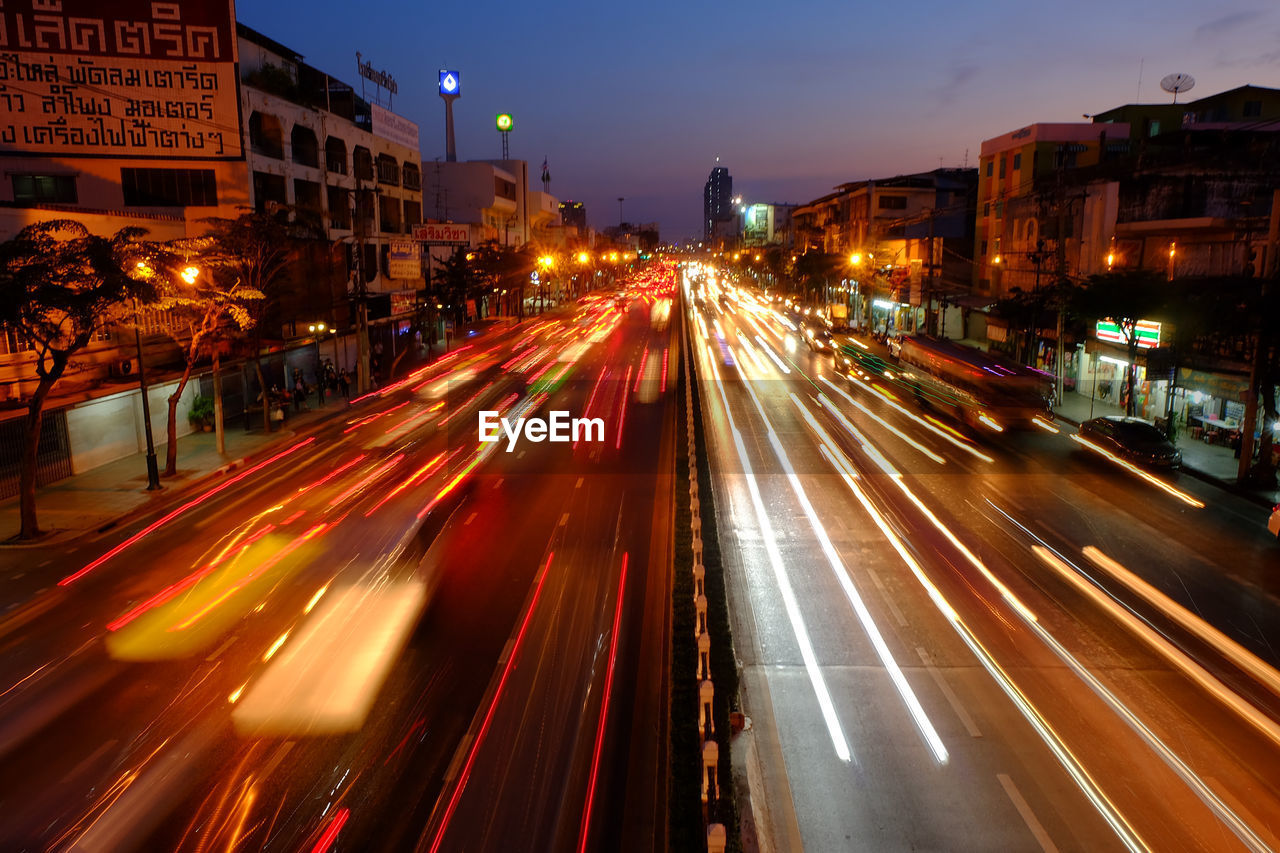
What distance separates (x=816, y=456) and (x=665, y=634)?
12.9m

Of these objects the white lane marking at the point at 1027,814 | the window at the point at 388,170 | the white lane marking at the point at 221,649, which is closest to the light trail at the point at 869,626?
the white lane marking at the point at 1027,814

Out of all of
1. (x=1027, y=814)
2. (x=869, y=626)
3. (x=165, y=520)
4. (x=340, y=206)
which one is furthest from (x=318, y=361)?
(x=1027, y=814)

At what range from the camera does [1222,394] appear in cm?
2470

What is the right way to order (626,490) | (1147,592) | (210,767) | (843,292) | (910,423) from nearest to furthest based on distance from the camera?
(210,767)
(1147,592)
(626,490)
(910,423)
(843,292)

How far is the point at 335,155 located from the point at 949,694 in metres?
47.2

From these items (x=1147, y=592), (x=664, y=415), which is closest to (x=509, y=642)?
(x=1147, y=592)

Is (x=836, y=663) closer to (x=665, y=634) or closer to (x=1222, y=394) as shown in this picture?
(x=665, y=634)

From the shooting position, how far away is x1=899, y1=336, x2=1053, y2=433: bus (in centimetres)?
2628

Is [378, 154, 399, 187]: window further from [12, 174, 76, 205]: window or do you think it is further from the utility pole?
[12, 174, 76, 205]: window

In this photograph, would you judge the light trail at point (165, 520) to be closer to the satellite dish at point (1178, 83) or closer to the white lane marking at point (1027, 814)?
the white lane marking at point (1027, 814)

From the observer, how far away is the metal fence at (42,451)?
19.8 metres

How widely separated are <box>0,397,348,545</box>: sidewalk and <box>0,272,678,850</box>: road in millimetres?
1057

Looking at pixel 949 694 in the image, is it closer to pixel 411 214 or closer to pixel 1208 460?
pixel 1208 460

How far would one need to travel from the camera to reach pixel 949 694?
10.4 meters
